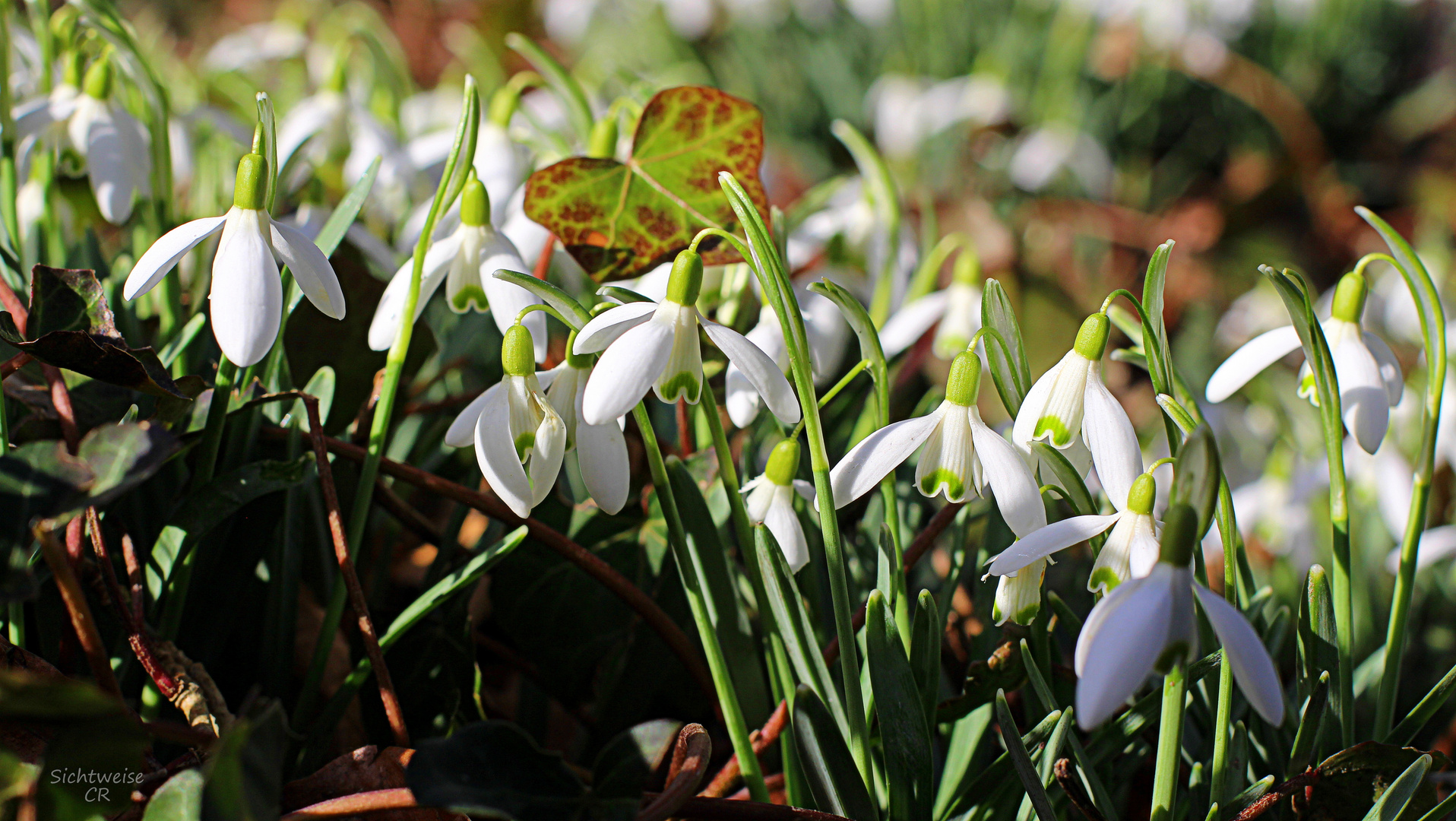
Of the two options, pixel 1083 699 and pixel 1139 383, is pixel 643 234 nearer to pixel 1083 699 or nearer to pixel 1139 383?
pixel 1083 699

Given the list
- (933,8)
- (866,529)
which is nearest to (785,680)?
(866,529)

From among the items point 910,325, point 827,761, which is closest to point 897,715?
point 827,761

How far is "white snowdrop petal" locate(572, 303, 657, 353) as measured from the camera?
17.8 inches

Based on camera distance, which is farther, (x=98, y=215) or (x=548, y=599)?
(x=98, y=215)

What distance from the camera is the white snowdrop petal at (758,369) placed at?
448mm

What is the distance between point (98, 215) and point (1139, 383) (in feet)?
5.69

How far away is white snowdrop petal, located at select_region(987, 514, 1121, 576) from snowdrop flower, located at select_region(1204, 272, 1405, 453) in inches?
6.9

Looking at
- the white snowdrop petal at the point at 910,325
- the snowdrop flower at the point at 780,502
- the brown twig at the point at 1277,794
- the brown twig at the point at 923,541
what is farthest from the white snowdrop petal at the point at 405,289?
the brown twig at the point at 1277,794

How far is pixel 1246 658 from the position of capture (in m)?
0.36

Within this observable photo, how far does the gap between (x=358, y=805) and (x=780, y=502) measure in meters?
0.26

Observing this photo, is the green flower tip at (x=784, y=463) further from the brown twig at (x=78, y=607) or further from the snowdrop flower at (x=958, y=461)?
the brown twig at (x=78, y=607)

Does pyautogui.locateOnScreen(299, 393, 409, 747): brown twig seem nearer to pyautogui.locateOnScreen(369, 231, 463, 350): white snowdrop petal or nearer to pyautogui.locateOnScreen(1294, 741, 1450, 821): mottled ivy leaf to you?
pyautogui.locateOnScreen(369, 231, 463, 350): white snowdrop petal

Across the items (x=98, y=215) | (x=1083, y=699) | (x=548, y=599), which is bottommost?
(x=548, y=599)

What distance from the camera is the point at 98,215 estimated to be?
1.22 meters
